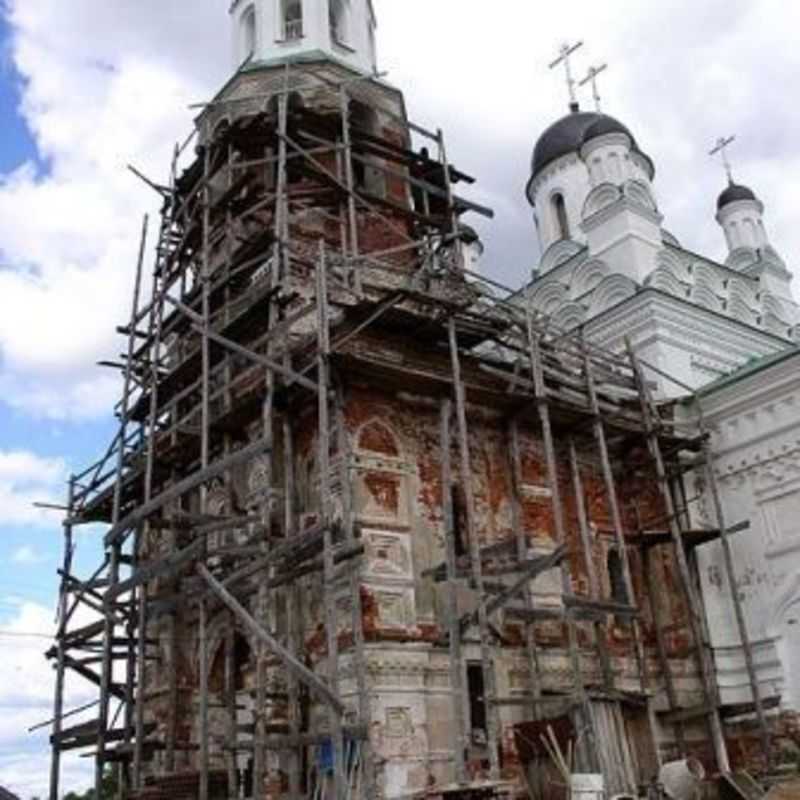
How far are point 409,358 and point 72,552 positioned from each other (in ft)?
20.3

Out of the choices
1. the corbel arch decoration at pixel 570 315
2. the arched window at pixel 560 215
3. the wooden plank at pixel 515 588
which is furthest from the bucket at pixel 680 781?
the arched window at pixel 560 215

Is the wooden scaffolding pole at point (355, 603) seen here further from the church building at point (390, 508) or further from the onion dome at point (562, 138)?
the onion dome at point (562, 138)

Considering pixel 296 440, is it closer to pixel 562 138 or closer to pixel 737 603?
pixel 737 603

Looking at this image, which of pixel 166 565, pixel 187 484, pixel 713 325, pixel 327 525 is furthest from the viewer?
pixel 713 325

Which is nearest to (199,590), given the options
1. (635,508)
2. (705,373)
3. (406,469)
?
(406,469)

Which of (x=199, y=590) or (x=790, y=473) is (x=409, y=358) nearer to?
(x=199, y=590)

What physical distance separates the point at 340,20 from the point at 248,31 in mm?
1720

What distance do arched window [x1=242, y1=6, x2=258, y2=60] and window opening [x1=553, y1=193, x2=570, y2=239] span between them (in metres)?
8.97

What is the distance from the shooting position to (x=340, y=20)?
19.1m

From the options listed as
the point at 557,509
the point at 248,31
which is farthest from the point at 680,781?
the point at 248,31

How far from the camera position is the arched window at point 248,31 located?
19.0m

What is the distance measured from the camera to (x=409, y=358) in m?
13.4

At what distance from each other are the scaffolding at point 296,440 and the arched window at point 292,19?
1.46 meters

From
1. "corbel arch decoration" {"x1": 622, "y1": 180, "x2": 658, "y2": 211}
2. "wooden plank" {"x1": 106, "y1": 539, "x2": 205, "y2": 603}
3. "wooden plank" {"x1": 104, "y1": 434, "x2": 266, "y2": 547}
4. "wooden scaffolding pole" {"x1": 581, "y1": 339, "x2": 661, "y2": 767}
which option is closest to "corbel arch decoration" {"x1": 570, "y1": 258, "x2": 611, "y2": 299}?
"corbel arch decoration" {"x1": 622, "y1": 180, "x2": 658, "y2": 211}
